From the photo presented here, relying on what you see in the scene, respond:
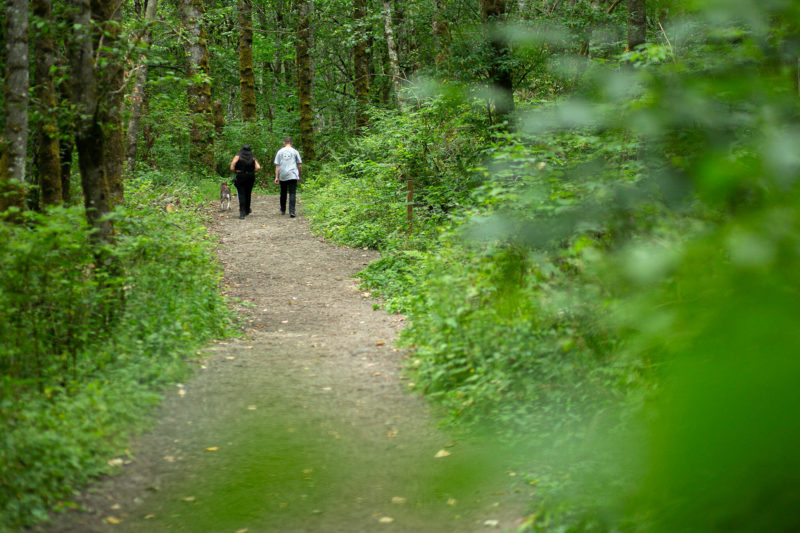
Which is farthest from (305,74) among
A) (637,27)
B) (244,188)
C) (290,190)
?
(637,27)

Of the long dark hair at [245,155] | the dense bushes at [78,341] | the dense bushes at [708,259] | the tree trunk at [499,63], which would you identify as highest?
the tree trunk at [499,63]

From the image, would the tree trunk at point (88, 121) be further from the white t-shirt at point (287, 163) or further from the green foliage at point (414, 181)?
the white t-shirt at point (287, 163)

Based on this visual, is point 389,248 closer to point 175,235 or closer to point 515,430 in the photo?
point 175,235

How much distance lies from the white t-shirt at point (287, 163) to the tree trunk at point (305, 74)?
920cm

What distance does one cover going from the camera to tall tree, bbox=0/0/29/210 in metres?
7.89

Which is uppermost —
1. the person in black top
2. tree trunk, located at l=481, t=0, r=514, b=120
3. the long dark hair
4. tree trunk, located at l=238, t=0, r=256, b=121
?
tree trunk, located at l=238, t=0, r=256, b=121

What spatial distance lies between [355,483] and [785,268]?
180 inches

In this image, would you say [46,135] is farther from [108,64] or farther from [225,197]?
[225,197]

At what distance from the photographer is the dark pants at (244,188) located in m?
17.3

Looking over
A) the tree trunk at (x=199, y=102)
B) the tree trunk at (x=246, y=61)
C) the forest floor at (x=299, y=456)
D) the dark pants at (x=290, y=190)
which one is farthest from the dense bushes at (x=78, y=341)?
the tree trunk at (x=246, y=61)

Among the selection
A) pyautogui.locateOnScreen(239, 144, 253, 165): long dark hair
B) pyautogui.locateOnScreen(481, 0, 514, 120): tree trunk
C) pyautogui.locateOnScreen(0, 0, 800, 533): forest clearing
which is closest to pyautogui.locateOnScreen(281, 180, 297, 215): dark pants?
pyautogui.locateOnScreen(0, 0, 800, 533): forest clearing

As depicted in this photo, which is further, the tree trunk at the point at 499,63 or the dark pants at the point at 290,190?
the dark pants at the point at 290,190

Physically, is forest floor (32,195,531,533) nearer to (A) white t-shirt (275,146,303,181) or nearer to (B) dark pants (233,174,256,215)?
(A) white t-shirt (275,146,303,181)

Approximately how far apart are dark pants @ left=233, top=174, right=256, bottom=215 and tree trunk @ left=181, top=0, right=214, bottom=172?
3.94 m
